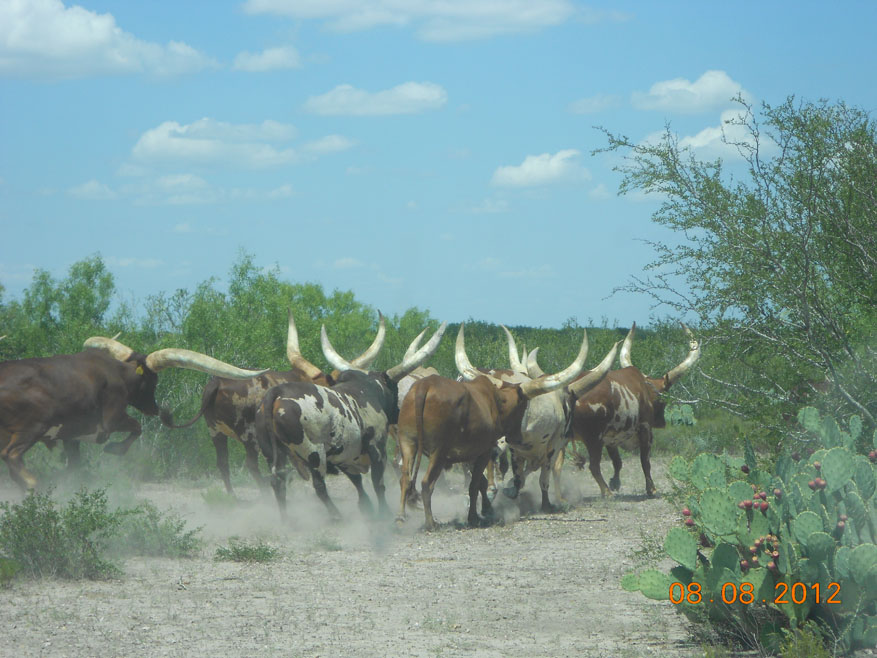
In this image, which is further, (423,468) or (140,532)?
(423,468)

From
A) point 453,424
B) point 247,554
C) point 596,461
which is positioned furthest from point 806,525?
point 596,461

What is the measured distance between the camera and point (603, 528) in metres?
10.6

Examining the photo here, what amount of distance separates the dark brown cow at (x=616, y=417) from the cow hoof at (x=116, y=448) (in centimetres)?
527

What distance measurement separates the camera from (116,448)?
464 inches

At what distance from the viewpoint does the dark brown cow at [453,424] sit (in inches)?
403

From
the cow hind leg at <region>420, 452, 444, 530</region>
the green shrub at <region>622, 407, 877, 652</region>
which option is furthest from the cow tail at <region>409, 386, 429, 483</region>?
the green shrub at <region>622, 407, 877, 652</region>

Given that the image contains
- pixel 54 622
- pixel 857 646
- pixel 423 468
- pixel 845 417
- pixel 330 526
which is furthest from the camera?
pixel 423 468

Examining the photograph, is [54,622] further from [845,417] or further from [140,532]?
[845,417]

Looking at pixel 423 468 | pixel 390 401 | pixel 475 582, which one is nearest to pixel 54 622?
pixel 475 582

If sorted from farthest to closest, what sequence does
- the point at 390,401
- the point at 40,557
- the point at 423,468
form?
the point at 423,468
the point at 390,401
the point at 40,557

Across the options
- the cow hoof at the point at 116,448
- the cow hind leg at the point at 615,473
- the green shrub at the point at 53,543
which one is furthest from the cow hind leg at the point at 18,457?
the cow hind leg at the point at 615,473

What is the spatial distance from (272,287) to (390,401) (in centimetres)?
975

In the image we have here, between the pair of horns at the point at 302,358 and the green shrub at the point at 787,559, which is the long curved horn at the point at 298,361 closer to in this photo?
the pair of horns at the point at 302,358

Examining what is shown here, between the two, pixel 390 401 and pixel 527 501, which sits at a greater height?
pixel 390 401
